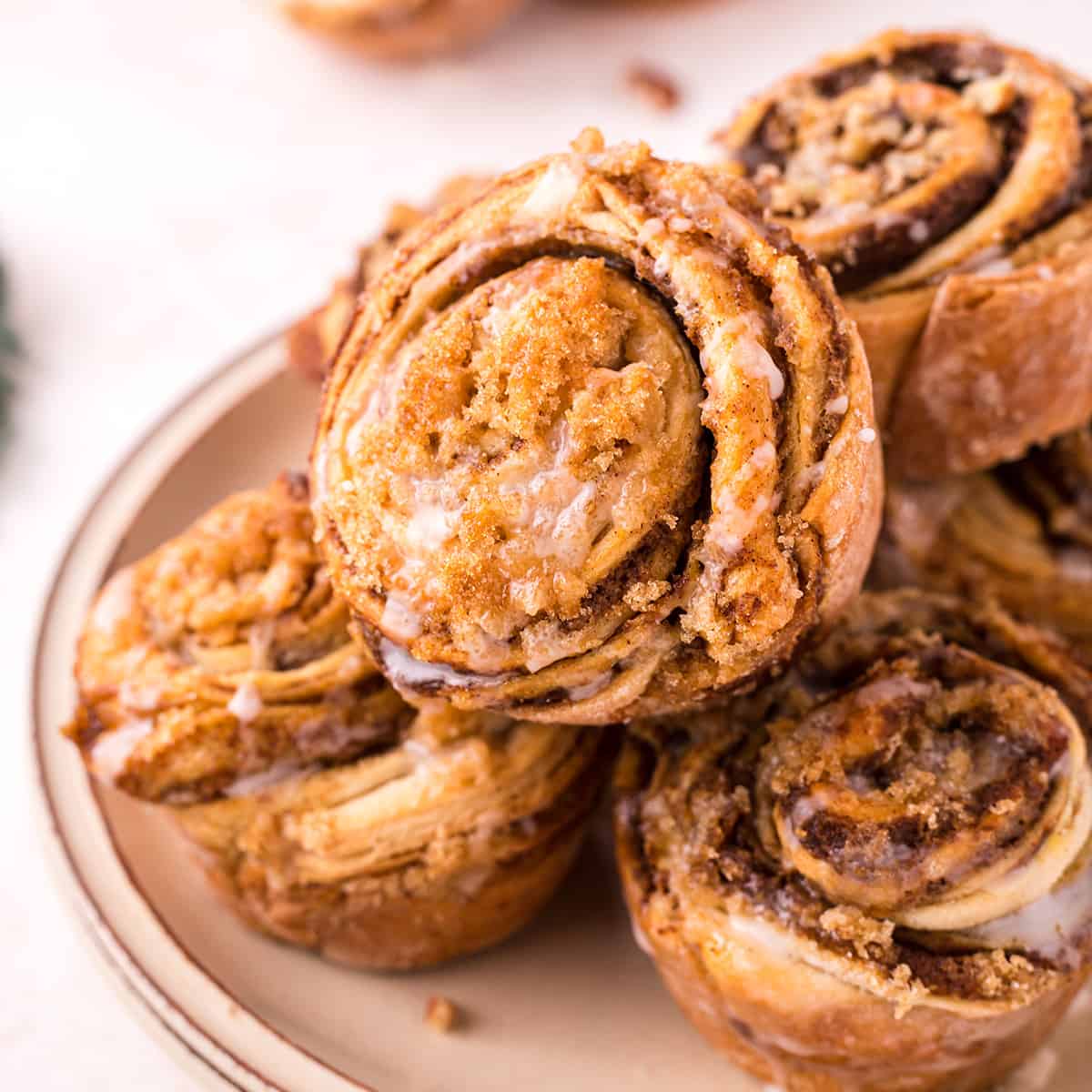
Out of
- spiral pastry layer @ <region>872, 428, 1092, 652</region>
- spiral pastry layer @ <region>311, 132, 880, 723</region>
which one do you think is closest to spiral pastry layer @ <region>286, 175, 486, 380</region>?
spiral pastry layer @ <region>311, 132, 880, 723</region>

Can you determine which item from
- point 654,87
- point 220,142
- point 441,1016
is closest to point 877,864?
point 441,1016

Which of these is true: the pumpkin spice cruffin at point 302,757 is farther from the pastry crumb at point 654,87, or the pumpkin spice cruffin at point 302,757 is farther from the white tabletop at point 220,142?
the pastry crumb at point 654,87

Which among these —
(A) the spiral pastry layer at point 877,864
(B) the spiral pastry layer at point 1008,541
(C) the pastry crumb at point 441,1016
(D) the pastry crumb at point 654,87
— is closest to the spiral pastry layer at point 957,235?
(B) the spiral pastry layer at point 1008,541

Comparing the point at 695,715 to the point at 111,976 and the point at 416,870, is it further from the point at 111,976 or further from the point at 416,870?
the point at 111,976

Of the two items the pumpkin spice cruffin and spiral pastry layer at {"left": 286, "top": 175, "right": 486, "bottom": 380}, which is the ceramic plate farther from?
spiral pastry layer at {"left": 286, "top": 175, "right": 486, "bottom": 380}

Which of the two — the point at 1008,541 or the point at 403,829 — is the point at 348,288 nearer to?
the point at 403,829

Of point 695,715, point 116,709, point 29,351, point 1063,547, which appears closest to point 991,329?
point 1063,547
